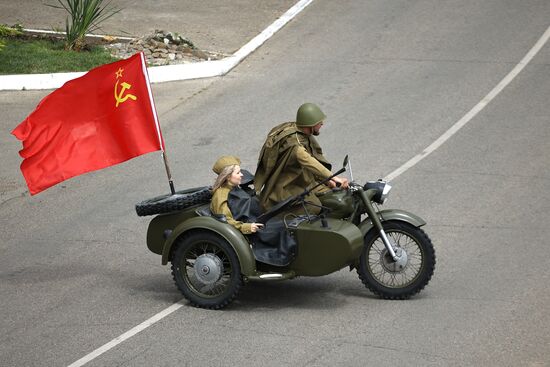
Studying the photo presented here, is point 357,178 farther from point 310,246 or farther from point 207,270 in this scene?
point 207,270

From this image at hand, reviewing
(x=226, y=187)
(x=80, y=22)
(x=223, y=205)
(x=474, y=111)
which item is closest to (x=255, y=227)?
(x=223, y=205)

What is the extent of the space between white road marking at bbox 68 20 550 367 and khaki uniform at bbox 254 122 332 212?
135cm

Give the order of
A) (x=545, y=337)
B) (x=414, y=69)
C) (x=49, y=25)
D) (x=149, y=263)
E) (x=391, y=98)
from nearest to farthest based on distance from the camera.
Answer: (x=545, y=337)
(x=149, y=263)
(x=391, y=98)
(x=414, y=69)
(x=49, y=25)

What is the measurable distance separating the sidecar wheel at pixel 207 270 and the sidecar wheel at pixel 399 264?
121 centimetres

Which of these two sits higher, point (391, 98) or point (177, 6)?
point (177, 6)

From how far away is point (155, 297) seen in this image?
1052 cm

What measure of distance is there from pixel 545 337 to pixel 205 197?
11.0 feet

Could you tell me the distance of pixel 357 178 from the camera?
14219 millimetres

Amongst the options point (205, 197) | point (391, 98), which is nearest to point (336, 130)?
point (391, 98)

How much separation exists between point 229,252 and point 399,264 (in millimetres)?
1567

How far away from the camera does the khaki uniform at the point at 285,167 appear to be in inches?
401

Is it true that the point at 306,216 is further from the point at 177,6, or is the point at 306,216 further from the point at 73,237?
the point at 177,6

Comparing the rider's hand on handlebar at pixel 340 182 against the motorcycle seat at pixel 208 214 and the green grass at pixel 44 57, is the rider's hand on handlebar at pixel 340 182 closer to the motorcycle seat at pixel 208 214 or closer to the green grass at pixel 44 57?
the motorcycle seat at pixel 208 214

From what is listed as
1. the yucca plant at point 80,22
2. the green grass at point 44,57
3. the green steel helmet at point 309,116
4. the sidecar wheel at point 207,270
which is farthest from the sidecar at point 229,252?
the yucca plant at point 80,22
